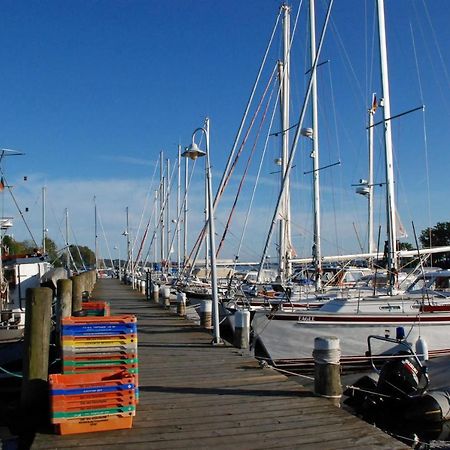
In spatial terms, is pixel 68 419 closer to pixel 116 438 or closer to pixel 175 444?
pixel 116 438

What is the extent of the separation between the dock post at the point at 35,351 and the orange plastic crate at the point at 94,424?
153 centimetres

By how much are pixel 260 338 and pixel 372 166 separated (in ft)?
73.3

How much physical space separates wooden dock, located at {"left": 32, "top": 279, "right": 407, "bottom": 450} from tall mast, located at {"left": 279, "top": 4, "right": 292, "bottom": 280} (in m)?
15.9

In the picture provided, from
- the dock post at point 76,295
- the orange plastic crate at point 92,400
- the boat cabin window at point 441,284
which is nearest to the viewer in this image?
the orange plastic crate at point 92,400

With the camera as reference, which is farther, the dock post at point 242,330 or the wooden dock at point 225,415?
the dock post at point 242,330

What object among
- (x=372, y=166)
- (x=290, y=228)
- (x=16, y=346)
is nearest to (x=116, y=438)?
(x=16, y=346)

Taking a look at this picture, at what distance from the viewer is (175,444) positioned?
5.93 metres

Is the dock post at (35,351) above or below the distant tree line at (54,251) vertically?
below

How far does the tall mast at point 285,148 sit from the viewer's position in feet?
87.6

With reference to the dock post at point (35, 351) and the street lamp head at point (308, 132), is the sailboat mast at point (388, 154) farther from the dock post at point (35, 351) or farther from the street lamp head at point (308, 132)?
the dock post at point (35, 351)

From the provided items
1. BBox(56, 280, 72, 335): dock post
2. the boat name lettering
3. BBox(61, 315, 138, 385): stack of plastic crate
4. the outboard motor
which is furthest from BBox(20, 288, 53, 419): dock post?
the boat name lettering

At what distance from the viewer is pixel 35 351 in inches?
301

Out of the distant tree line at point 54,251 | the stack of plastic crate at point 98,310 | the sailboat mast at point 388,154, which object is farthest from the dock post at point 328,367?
the distant tree line at point 54,251

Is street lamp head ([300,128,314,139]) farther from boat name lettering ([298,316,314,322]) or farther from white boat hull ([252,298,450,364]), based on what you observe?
boat name lettering ([298,316,314,322])
